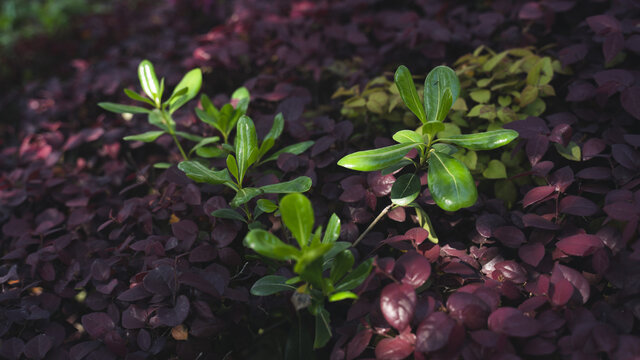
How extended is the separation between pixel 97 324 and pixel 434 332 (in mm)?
1024

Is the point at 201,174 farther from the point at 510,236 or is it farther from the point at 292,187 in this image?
the point at 510,236

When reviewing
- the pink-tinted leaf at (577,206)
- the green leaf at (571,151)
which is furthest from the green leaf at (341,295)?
the green leaf at (571,151)

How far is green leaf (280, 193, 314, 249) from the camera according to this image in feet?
3.47

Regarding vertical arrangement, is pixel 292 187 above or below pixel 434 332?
above

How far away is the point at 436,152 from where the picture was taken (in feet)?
3.97

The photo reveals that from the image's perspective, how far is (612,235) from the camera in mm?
1240

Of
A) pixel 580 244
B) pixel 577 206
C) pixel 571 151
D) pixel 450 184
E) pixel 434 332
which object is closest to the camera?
pixel 434 332

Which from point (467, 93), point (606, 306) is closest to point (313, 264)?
point (606, 306)

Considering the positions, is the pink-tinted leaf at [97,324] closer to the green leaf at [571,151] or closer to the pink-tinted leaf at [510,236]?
the pink-tinted leaf at [510,236]

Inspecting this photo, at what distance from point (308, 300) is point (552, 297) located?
25.5 inches

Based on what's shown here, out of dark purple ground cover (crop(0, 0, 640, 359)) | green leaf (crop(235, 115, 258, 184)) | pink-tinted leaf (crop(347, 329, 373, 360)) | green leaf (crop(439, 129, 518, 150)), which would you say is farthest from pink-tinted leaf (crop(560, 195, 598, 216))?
green leaf (crop(235, 115, 258, 184))

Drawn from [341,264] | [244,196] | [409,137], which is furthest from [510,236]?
[244,196]

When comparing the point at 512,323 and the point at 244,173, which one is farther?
the point at 244,173

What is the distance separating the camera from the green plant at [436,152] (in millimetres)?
1092
